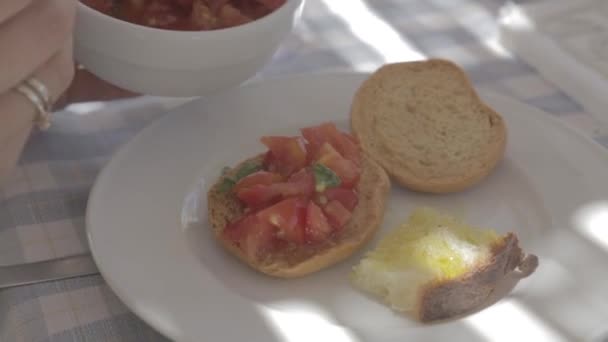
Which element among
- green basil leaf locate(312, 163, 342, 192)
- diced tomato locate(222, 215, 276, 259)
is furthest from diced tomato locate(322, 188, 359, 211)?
diced tomato locate(222, 215, 276, 259)

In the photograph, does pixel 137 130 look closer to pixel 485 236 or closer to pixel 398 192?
pixel 398 192

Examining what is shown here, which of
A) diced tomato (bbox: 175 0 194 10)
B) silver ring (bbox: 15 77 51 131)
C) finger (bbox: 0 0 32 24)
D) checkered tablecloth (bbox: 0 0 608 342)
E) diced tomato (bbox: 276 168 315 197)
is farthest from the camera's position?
diced tomato (bbox: 175 0 194 10)

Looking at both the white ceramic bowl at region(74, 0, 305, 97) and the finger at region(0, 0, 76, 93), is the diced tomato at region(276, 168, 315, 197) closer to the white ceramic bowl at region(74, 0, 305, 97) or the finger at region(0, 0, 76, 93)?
the white ceramic bowl at region(74, 0, 305, 97)

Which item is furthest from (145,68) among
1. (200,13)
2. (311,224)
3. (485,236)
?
(485,236)

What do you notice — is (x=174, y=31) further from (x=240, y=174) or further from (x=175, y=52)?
(x=240, y=174)

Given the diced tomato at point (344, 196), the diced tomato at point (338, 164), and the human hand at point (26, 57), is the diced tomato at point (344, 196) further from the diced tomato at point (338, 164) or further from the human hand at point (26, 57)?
the human hand at point (26, 57)

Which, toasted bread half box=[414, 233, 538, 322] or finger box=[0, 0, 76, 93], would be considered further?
toasted bread half box=[414, 233, 538, 322]
